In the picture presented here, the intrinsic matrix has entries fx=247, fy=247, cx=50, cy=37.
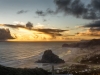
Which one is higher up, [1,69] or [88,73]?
[1,69]

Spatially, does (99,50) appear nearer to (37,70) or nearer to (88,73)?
(88,73)

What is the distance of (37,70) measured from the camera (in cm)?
6366

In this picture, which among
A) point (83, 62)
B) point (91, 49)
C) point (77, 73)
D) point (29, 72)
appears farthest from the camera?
point (91, 49)

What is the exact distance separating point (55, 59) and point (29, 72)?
59038 millimetres

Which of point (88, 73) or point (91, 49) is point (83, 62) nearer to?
point (88, 73)

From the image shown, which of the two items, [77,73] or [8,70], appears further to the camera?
[77,73]

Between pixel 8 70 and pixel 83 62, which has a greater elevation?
pixel 8 70

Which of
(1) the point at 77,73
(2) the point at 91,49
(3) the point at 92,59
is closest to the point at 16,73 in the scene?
(1) the point at 77,73

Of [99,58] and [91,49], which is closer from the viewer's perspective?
[99,58]

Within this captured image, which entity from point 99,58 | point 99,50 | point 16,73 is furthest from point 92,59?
point 16,73

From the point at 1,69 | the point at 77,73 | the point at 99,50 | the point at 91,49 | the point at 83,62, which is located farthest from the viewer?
the point at 91,49

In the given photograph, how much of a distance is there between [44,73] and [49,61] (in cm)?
5258

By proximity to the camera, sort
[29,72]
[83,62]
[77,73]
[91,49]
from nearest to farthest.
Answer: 1. [29,72]
2. [77,73]
3. [83,62]
4. [91,49]

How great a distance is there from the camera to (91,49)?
158m
